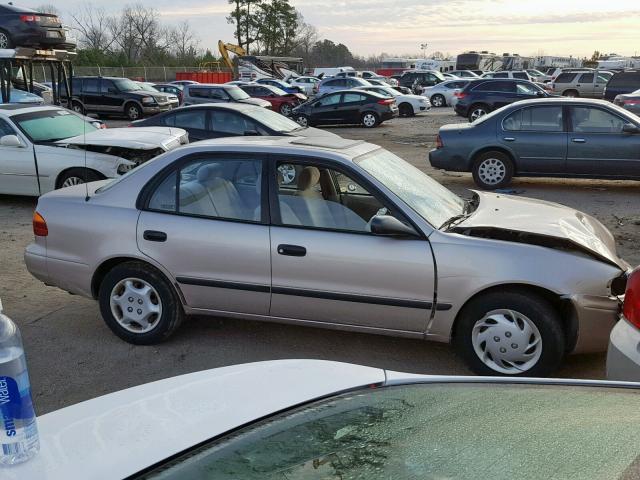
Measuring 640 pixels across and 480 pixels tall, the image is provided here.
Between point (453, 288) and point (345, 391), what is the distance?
202 cm

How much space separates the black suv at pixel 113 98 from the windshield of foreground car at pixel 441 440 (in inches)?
947

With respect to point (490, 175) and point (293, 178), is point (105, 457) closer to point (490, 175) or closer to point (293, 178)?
point (293, 178)

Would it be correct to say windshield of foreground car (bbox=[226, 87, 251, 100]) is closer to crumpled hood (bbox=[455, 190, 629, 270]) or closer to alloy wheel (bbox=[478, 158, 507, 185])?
alloy wheel (bbox=[478, 158, 507, 185])

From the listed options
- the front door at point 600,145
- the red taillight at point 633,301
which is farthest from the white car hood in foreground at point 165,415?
the front door at point 600,145

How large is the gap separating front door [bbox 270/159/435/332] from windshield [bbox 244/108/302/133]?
6.49 meters

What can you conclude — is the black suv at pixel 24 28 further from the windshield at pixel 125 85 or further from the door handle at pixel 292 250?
the door handle at pixel 292 250

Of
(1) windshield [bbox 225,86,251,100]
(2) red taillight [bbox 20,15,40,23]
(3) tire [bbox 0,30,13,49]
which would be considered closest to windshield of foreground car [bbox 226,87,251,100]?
(1) windshield [bbox 225,86,251,100]

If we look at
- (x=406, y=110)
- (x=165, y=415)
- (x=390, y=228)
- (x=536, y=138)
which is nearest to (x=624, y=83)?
(x=406, y=110)

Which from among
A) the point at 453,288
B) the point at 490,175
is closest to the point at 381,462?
the point at 453,288

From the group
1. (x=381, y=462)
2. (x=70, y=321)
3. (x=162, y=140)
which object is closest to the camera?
(x=381, y=462)

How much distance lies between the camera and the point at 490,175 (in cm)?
1034

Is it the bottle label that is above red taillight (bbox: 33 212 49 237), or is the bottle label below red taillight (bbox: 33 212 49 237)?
above

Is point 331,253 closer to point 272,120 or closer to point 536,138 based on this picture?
point 536,138

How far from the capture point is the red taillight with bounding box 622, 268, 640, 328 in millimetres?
3031
